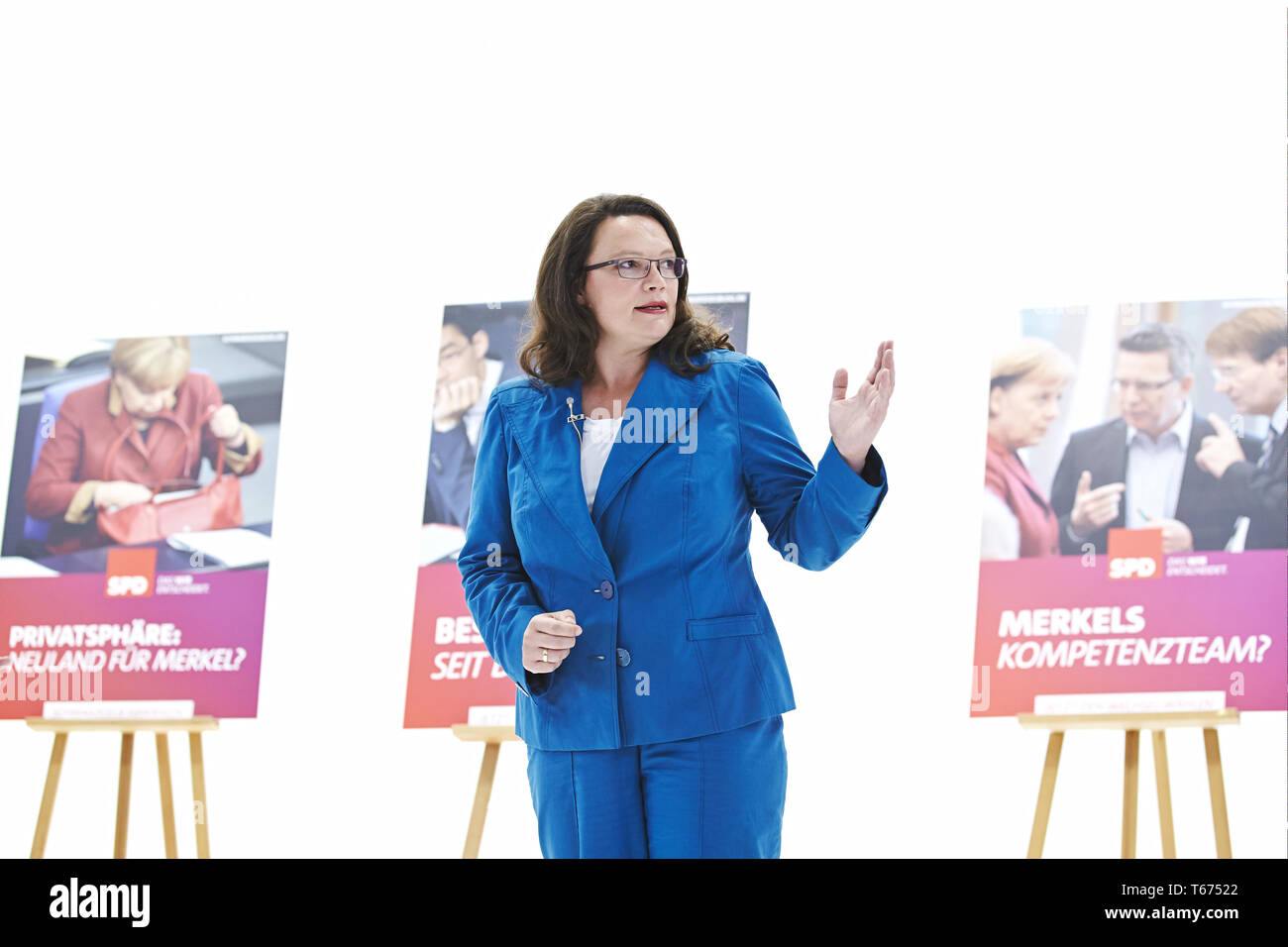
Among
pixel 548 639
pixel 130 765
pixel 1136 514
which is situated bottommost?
pixel 130 765

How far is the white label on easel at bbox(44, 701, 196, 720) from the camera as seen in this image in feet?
12.3

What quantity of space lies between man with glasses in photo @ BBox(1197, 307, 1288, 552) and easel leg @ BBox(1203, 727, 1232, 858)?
0.57 metres

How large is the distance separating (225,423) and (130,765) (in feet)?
3.79

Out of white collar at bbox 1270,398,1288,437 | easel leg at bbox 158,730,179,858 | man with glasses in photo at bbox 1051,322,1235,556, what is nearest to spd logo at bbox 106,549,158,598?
easel leg at bbox 158,730,179,858

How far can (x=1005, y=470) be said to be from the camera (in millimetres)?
3562

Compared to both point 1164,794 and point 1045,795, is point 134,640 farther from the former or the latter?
point 1164,794

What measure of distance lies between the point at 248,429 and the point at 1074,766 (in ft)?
9.91

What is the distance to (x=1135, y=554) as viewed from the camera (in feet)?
11.3

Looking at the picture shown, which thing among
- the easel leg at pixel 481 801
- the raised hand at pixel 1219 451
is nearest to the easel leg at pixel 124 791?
the easel leg at pixel 481 801

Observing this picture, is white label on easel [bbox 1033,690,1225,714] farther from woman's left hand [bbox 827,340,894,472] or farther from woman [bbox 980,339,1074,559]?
woman's left hand [bbox 827,340,894,472]

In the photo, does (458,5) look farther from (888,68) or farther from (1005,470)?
(1005,470)

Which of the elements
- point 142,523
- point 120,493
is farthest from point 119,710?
point 120,493

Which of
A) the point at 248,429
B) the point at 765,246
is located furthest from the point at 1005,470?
the point at 248,429

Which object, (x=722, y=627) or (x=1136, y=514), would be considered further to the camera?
(x=1136, y=514)
